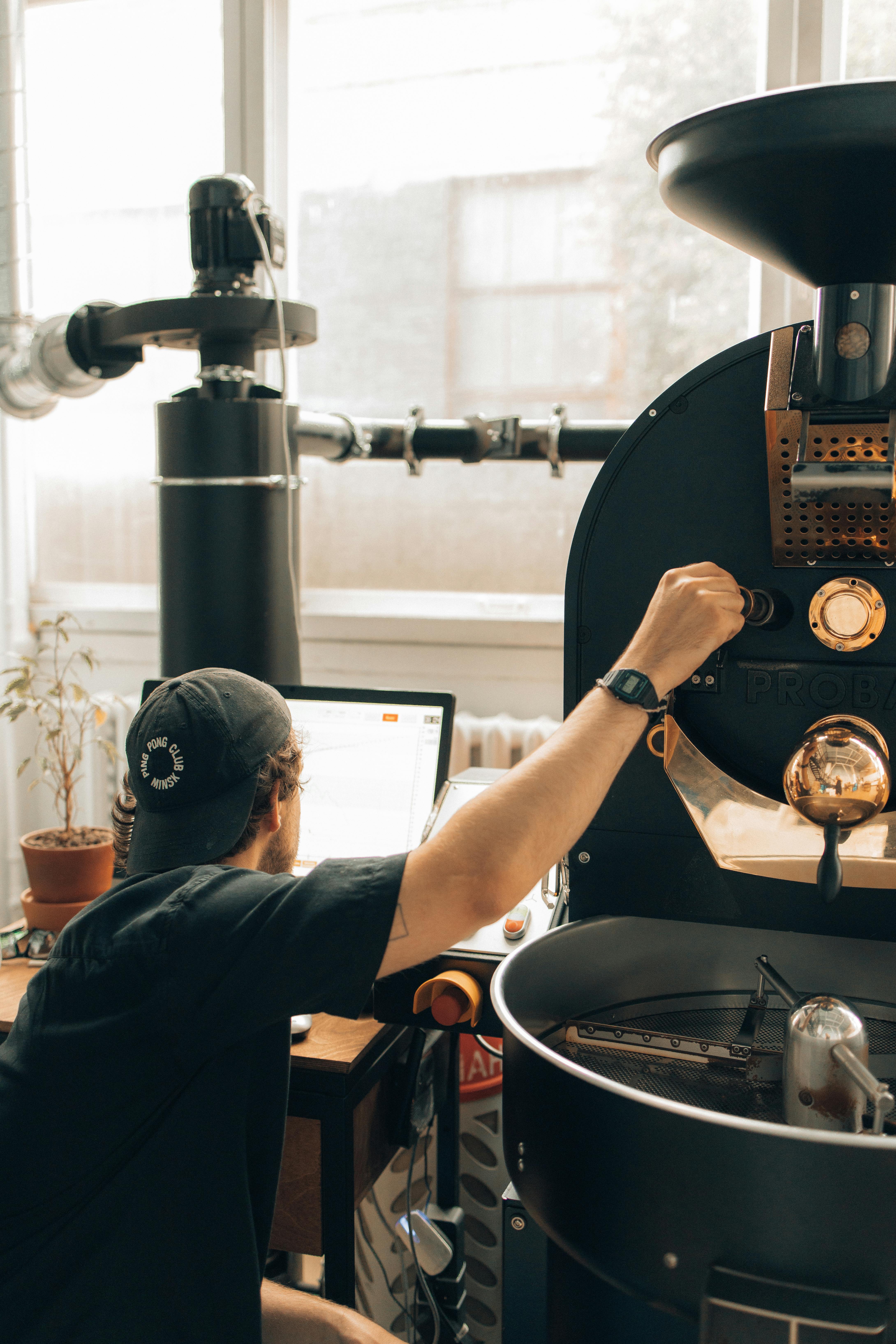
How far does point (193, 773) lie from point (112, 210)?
1.86 meters

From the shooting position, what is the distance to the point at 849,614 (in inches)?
34.4

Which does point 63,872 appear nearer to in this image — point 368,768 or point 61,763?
point 61,763

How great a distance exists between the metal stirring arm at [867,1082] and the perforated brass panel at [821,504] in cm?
38

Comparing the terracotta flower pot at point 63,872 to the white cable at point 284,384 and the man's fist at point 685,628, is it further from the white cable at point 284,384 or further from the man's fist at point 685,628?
the man's fist at point 685,628

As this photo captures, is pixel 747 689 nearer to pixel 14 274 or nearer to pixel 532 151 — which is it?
pixel 532 151

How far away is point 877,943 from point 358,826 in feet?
2.53

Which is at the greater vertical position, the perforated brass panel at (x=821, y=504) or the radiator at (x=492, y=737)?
the perforated brass panel at (x=821, y=504)

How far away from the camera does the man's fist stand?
0.87m

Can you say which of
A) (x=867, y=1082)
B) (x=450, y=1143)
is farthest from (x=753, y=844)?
(x=450, y=1143)

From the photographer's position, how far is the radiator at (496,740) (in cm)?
201

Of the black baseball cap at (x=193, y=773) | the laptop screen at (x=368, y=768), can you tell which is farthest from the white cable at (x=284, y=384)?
the black baseball cap at (x=193, y=773)

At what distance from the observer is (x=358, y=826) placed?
1525 millimetres

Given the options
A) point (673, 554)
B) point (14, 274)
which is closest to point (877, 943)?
point (673, 554)

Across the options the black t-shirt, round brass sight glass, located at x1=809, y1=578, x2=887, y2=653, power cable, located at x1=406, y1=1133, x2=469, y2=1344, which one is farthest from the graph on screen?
round brass sight glass, located at x1=809, y1=578, x2=887, y2=653
